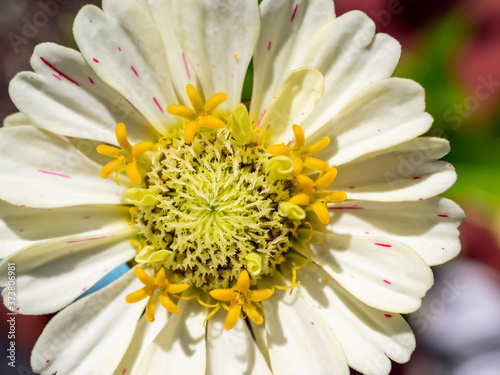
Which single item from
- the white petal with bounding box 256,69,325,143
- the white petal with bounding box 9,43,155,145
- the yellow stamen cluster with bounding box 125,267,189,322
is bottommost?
the yellow stamen cluster with bounding box 125,267,189,322

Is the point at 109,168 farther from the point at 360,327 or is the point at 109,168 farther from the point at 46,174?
the point at 360,327

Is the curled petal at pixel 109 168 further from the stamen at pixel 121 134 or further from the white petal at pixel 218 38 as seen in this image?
the white petal at pixel 218 38

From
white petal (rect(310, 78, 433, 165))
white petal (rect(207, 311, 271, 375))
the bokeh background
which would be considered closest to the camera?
white petal (rect(310, 78, 433, 165))

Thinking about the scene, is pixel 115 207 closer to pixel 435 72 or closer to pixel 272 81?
pixel 272 81

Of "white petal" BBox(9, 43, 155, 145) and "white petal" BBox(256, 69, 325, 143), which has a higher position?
"white petal" BBox(9, 43, 155, 145)

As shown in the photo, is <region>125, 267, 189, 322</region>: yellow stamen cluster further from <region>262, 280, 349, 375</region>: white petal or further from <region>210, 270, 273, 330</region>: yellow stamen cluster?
<region>262, 280, 349, 375</region>: white petal

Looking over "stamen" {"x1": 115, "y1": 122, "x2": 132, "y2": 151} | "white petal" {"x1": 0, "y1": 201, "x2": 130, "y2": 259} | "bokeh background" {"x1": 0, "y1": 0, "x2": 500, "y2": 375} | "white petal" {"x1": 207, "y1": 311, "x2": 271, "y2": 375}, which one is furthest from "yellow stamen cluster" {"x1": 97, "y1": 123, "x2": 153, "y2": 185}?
"bokeh background" {"x1": 0, "y1": 0, "x2": 500, "y2": 375}

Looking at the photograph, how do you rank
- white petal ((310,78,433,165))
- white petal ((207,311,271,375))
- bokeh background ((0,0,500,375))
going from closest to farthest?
white petal ((310,78,433,165)), white petal ((207,311,271,375)), bokeh background ((0,0,500,375))

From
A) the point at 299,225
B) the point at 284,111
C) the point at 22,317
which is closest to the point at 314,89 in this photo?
the point at 284,111
